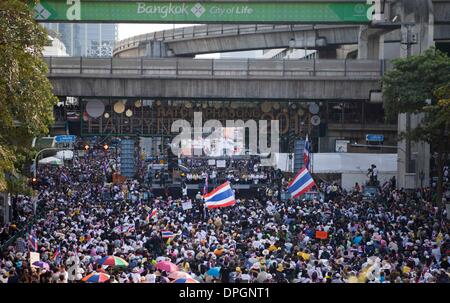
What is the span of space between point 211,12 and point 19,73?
21753 millimetres

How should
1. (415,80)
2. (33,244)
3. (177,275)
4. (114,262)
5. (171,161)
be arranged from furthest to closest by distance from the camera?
(171,161) → (415,80) → (33,244) → (114,262) → (177,275)

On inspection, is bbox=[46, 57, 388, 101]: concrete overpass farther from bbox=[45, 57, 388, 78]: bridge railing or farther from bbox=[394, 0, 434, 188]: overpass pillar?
bbox=[394, 0, 434, 188]: overpass pillar

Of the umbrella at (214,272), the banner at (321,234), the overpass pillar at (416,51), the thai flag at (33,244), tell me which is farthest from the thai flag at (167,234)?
the overpass pillar at (416,51)

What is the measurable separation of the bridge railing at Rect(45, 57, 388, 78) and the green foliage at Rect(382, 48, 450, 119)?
7.81 metres

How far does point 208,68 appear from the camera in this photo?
1866 inches

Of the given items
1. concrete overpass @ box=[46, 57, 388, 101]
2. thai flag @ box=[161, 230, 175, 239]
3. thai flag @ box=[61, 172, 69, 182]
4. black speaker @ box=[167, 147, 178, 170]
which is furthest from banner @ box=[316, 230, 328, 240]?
thai flag @ box=[61, 172, 69, 182]

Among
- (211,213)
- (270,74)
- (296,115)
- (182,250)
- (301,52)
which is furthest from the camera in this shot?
(301,52)

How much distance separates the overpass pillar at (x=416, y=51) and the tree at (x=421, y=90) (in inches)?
155

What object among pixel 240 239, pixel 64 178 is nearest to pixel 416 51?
pixel 64 178

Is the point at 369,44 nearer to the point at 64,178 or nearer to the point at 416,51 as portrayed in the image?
the point at 416,51
